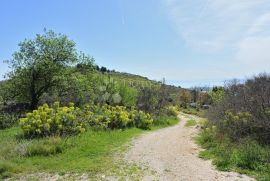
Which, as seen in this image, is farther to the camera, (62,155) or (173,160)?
(62,155)

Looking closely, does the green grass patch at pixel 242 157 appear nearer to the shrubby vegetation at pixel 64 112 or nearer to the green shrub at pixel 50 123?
the shrubby vegetation at pixel 64 112

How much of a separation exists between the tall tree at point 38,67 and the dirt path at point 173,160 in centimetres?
1028

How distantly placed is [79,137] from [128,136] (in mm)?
2723

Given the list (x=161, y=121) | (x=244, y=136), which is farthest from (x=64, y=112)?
(x=161, y=121)

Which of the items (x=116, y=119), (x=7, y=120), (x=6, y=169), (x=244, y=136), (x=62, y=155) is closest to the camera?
(x=6, y=169)

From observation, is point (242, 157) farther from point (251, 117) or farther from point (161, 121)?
point (161, 121)

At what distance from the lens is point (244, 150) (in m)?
9.97

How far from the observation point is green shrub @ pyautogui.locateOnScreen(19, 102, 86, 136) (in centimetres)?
1340

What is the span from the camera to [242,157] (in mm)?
9562

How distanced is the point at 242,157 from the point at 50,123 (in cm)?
778

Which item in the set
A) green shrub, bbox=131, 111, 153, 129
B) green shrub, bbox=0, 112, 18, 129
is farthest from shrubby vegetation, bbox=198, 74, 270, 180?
green shrub, bbox=0, 112, 18, 129

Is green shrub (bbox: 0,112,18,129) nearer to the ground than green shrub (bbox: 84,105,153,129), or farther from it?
nearer to the ground

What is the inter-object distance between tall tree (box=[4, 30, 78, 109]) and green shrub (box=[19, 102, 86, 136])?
25.6 ft

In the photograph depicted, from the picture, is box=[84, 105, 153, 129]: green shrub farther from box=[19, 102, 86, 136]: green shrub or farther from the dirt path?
the dirt path
